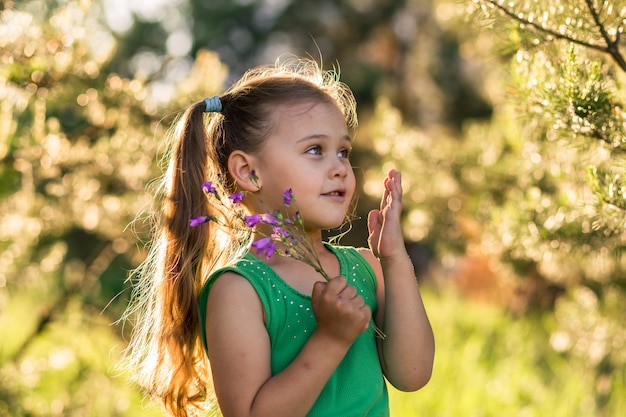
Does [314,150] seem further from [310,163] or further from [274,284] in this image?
[274,284]

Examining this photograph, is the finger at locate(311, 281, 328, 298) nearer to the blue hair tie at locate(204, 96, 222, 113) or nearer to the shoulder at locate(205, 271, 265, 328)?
the shoulder at locate(205, 271, 265, 328)

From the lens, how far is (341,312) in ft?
5.67

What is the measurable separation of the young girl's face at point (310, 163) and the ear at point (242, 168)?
0.02 metres

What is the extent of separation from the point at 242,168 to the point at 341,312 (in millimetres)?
515

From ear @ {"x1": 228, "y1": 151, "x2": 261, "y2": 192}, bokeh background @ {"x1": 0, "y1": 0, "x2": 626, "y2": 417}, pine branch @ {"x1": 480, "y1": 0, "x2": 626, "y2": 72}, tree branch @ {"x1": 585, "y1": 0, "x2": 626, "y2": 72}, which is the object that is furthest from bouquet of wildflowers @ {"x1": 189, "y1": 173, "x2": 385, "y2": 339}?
tree branch @ {"x1": 585, "y1": 0, "x2": 626, "y2": 72}

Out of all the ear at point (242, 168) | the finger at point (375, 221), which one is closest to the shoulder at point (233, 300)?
the ear at point (242, 168)

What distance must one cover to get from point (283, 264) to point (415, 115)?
33.6 ft

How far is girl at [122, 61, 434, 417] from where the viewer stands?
1780mm

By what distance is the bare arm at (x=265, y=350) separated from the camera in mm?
1740

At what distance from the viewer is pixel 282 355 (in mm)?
1877

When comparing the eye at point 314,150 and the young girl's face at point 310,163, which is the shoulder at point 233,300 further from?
the eye at point 314,150

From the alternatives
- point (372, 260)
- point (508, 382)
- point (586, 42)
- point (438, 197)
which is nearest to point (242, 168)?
point (372, 260)

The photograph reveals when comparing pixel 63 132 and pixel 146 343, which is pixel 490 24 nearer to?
pixel 146 343

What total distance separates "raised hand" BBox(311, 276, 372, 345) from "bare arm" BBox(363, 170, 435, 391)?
0.81ft
